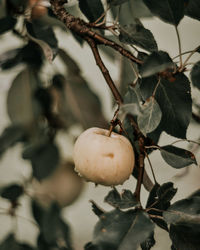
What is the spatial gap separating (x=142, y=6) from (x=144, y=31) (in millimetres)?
349

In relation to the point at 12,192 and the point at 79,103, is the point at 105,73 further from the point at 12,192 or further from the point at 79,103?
the point at 12,192

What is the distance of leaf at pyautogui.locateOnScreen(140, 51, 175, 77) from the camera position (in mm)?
475

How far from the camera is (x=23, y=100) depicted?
95 centimetres

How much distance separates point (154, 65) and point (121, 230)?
214 millimetres

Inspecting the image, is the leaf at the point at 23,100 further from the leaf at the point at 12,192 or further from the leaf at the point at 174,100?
the leaf at the point at 174,100

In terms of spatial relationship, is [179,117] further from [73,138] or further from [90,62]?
[90,62]

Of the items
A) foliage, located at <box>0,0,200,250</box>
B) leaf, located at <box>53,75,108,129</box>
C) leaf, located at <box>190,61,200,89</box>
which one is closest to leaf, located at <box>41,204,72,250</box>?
foliage, located at <box>0,0,200,250</box>

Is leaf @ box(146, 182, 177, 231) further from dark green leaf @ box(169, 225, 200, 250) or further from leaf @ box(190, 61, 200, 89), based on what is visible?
leaf @ box(190, 61, 200, 89)

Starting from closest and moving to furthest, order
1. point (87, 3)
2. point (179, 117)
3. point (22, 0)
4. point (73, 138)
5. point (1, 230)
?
point (179, 117)
point (87, 3)
point (22, 0)
point (73, 138)
point (1, 230)

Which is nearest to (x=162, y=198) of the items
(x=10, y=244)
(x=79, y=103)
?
(x=79, y=103)

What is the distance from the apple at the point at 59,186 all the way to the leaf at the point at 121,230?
60 cm

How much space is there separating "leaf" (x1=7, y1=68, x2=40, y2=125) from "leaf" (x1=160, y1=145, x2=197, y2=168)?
418 millimetres

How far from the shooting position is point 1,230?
206 cm

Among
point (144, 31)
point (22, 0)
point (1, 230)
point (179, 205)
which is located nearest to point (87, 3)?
point (144, 31)
